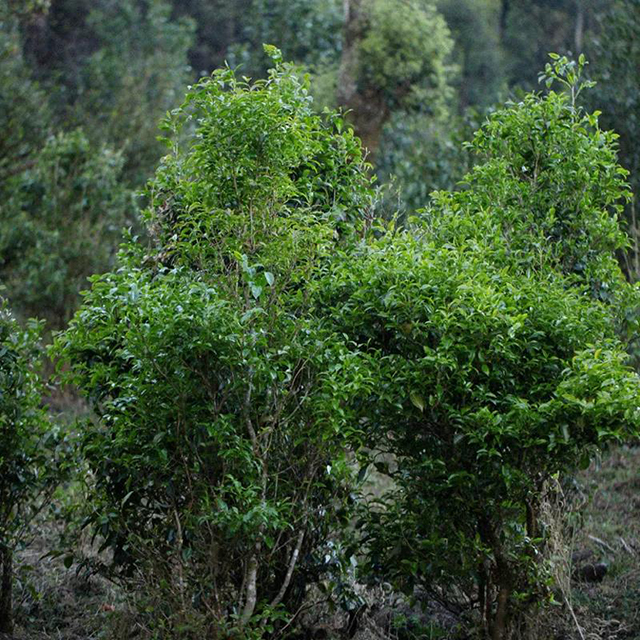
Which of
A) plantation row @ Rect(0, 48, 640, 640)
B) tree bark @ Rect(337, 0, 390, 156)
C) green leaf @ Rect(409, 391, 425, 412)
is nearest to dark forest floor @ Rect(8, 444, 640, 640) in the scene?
plantation row @ Rect(0, 48, 640, 640)

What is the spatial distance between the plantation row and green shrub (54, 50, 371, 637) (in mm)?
13

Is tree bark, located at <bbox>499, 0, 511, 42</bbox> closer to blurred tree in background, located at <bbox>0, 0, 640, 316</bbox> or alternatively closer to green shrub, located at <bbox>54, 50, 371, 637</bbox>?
blurred tree in background, located at <bbox>0, 0, 640, 316</bbox>

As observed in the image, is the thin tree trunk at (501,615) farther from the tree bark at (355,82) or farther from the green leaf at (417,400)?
the tree bark at (355,82)

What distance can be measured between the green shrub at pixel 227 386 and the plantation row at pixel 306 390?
13mm

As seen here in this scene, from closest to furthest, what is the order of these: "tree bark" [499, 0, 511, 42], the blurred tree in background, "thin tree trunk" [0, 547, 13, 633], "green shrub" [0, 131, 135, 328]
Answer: "thin tree trunk" [0, 547, 13, 633] < "green shrub" [0, 131, 135, 328] < the blurred tree in background < "tree bark" [499, 0, 511, 42]

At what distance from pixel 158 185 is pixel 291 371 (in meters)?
1.29

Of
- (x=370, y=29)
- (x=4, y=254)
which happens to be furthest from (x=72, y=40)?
(x=4, y=254)

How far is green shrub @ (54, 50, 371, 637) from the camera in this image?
160 inches

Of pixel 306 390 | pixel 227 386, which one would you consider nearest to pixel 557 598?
pixel 306 390

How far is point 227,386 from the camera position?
13.5 feet

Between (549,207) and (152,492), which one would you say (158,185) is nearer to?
(152,492)

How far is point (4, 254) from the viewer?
11.5 metres

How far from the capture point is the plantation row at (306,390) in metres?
4.12

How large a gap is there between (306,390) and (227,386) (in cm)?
33
